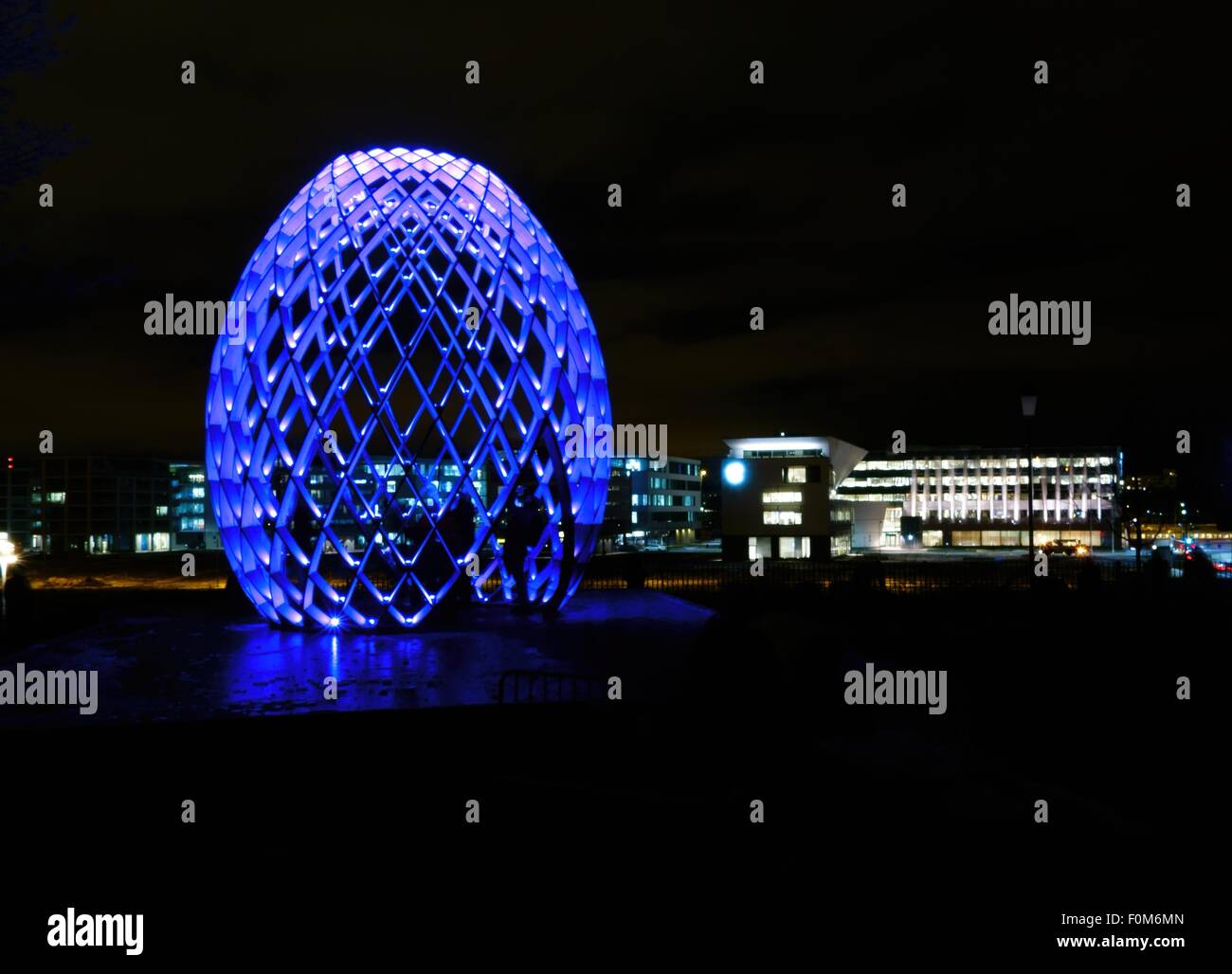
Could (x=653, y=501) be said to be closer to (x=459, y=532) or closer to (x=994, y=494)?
(x=994, y=494)

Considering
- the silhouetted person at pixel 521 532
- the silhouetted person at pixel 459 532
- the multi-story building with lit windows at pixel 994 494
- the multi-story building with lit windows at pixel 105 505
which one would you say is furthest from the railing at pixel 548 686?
the multi-story building with lit windows at pixel 105 505

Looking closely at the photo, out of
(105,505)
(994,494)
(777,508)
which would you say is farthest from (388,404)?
(105,505)

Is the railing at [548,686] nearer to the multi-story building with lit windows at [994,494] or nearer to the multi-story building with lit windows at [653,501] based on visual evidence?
the multi-story building with lit windows at [653,501]

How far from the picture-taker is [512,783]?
23.1 ft

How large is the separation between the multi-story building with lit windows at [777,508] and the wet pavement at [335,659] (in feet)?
116

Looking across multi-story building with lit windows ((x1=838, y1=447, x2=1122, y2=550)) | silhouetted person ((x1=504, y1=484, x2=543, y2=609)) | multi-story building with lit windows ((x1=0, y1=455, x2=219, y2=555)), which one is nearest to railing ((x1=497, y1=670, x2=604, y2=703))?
silhouetted person ((x1=504, y1=484, x2=543, y2=609))

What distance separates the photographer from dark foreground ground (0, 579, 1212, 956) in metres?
6.03

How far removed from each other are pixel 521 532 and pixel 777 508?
38057 mm

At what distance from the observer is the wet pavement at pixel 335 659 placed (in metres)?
8.91

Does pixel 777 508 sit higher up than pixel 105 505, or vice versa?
pixel 105 505

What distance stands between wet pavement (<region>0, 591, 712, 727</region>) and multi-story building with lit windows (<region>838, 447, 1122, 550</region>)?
72394mm

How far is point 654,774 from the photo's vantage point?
8.02 meters

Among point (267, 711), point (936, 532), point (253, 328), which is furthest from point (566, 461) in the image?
point (936, 532)
